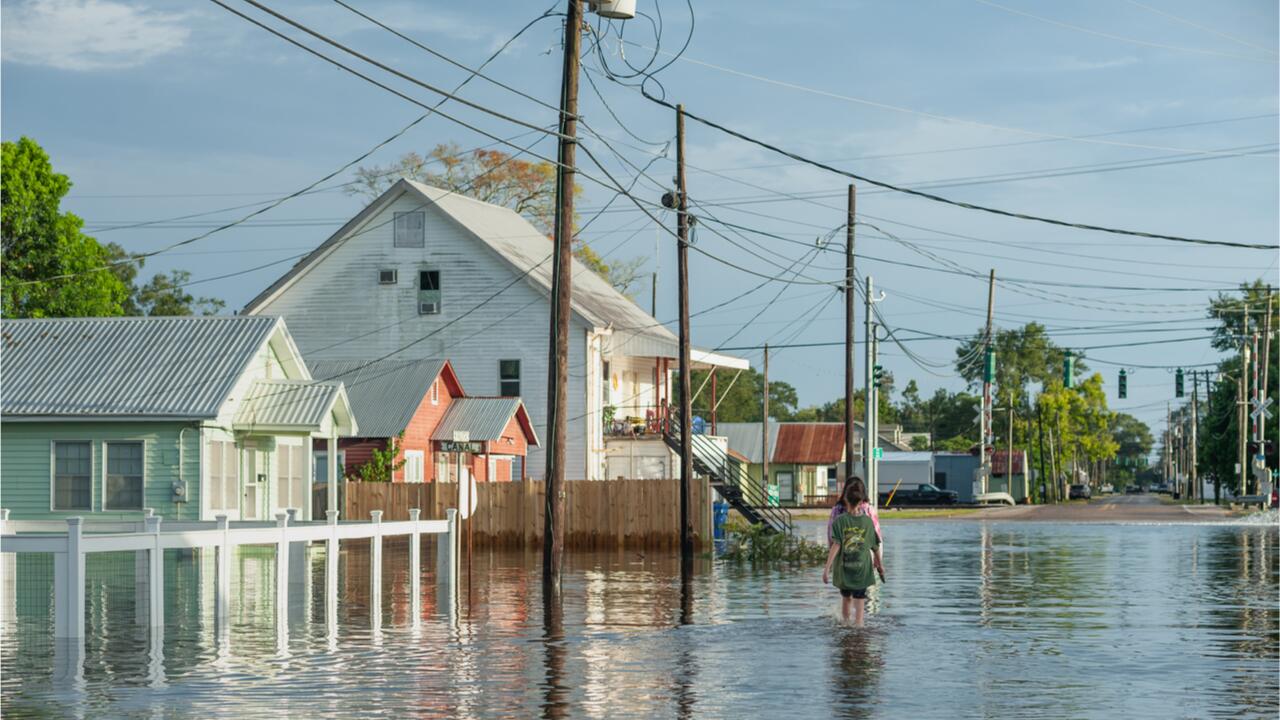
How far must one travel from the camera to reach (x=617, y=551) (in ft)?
130

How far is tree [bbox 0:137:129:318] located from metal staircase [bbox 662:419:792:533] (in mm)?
19258

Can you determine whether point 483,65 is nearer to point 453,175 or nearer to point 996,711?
point 996,711

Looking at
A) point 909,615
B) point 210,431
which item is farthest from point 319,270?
point 909,615

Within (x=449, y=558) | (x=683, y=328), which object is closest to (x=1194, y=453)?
(x=683, y=328)

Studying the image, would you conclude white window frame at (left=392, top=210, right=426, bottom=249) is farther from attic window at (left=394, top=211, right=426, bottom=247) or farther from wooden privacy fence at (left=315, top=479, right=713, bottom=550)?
wooden privacy fence at (left=315, top=479, right=713, bottom=550)

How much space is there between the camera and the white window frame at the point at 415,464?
47719 mm

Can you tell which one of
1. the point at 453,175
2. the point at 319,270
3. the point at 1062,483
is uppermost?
the point at 453,175

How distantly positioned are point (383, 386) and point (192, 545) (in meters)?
30.4

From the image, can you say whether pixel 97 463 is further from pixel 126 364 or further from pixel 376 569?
pixel 376 569

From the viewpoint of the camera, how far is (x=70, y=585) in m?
16.7

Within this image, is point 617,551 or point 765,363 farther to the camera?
point 765,363

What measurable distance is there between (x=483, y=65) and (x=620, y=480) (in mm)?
14101

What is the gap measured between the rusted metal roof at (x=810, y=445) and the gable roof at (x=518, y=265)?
43135 millimetres

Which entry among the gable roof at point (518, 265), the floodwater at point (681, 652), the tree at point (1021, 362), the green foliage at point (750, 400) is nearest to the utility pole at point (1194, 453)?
the tree at point (1021, 362)
